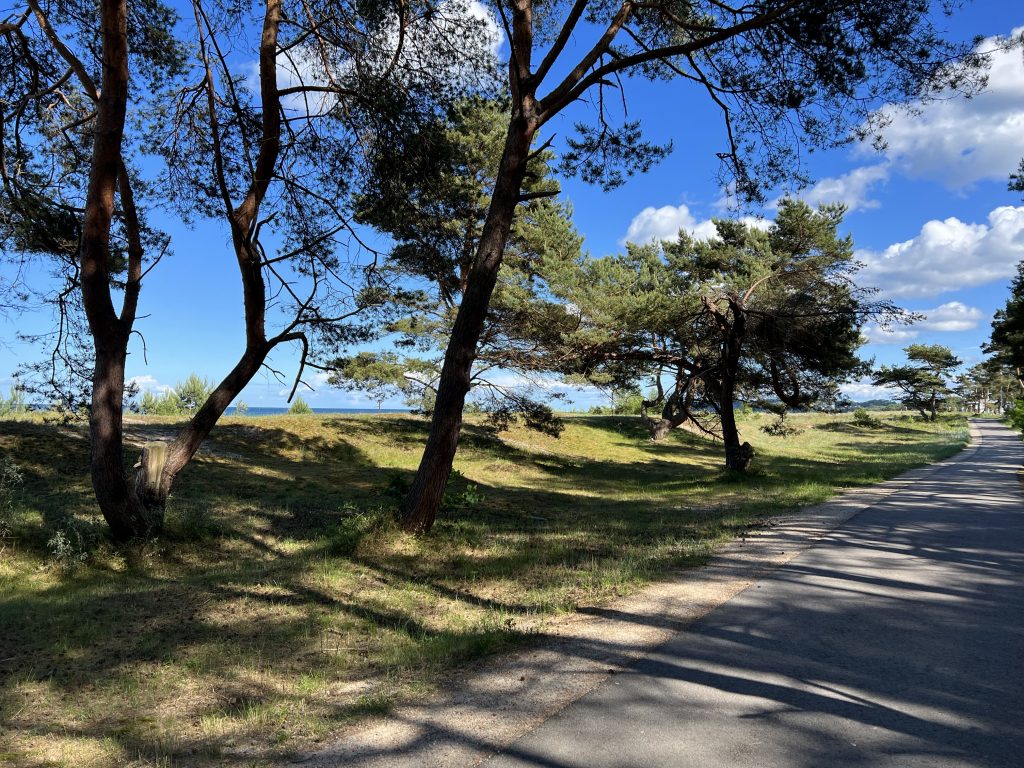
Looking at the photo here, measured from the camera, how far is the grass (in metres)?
3.50

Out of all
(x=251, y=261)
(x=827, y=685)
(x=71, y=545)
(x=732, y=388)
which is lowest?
(x=71, y=545)

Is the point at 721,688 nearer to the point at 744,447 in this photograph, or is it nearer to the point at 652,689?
the point at 652,689

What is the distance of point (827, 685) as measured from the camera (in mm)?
3428

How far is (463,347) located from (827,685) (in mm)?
5800

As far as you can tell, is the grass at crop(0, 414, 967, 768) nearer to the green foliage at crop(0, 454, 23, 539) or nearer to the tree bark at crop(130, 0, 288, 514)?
the green foliage at crop(0, 454, 23, 539)

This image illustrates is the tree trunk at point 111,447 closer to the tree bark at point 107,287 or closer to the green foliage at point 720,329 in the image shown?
the tree bark at point 107,287

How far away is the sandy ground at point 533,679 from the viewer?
9.32 ft

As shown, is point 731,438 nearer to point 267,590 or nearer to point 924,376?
point 267,590

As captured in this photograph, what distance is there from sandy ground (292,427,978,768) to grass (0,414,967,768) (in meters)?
0.24

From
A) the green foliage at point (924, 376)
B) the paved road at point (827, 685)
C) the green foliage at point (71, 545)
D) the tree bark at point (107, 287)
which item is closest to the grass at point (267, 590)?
the green foliage at point (71, 545)

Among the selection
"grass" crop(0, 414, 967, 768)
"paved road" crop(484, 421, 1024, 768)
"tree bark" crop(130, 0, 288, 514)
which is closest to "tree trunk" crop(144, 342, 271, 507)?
"tree bark" crop(130, 0, 288, 514)

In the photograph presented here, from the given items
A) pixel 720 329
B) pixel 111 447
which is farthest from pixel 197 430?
pixel 720 329

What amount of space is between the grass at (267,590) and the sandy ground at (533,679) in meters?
0.24

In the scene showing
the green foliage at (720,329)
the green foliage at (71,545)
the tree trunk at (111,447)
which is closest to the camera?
the green foliage at (71,545)
